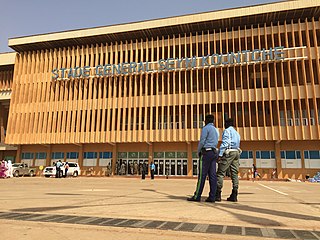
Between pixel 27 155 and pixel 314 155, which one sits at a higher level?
pixel 27 155

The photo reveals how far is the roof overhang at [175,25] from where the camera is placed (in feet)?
100

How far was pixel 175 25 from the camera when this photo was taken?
112 feet

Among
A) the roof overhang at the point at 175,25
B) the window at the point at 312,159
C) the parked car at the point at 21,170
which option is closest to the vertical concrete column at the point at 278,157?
the window at the point at 312,159

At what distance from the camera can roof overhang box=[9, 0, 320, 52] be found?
100 ft

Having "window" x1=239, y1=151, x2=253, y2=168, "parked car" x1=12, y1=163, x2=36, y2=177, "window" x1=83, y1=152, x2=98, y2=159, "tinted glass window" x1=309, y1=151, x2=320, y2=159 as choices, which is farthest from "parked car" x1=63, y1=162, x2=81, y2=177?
"tinted glass window" x1=309, y1=151, x2=320, y2=159

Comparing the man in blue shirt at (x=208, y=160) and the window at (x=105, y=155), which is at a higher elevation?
the window at (x=105, y=155)

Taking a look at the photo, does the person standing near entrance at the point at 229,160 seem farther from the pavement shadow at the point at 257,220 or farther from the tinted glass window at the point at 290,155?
the tinted glass window at the point at 290,155

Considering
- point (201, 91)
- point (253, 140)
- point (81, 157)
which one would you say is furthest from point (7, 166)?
point (253, 140)

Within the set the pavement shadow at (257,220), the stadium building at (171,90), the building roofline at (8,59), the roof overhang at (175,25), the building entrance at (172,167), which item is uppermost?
the roof overhang at (175,25)

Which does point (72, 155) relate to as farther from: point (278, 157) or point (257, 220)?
point (257, 220)

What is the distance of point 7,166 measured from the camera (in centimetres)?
2767

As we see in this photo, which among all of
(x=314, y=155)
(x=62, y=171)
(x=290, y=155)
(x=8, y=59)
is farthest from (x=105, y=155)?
(x=314, y=155)

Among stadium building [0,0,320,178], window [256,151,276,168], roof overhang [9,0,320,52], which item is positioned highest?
roof overhang [9,0,320,52]

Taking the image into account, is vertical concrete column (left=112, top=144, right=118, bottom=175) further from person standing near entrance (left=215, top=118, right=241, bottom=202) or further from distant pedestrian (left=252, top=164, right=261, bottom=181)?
person standing near entrance (left=215, top=118, right=241, bottom=202)
